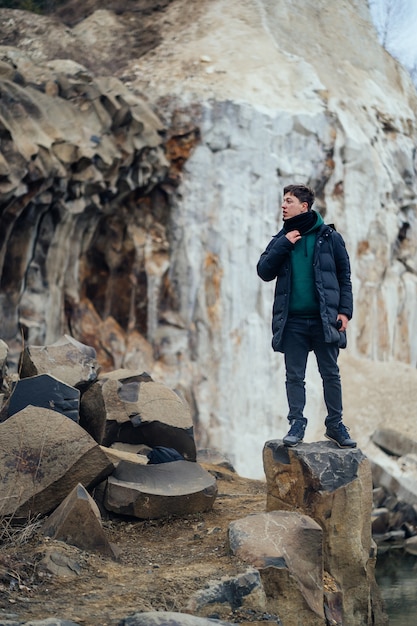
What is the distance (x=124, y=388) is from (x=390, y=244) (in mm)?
12710

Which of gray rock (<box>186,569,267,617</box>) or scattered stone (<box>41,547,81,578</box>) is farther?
scattered stone (<box>41,547,81,578</box>)

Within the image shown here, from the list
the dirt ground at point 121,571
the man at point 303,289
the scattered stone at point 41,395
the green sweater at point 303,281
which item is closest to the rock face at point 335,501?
the man at point 303,289

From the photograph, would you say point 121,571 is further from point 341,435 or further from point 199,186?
point 199,186

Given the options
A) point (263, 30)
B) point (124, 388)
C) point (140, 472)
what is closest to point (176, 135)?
point (263, 30)

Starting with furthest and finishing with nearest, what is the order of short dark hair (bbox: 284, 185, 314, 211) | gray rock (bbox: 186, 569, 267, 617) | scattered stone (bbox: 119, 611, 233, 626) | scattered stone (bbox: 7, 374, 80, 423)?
scattered stone (bbox: 7, 374, 80, 423), short dark hair (bbox: 284, 185, 314, 211), gray rock (bbox: 186, 569, 267, 617), scattered stone (bbox: 119, 611, 233, 626)

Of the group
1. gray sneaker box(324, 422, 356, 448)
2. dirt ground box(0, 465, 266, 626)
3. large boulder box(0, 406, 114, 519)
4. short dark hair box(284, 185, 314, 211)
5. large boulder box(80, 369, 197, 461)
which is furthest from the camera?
large boulder box(80, 369, 197, 461)

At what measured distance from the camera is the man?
7.11 metres

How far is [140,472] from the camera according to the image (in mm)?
7785

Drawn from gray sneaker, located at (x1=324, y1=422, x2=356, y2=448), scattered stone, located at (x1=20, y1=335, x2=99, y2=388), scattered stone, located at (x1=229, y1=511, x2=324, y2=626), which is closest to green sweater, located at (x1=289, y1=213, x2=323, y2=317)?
gray sneaker, located at (x1=324, y1=422, x2=356, y2=448)

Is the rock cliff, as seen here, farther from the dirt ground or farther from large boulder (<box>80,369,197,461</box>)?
the dirt ground

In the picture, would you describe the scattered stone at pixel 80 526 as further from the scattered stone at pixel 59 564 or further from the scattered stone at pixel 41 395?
the scattered stone at pixel 41 395

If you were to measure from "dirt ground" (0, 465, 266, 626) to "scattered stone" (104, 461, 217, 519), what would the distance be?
106mm

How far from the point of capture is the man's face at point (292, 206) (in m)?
7.18

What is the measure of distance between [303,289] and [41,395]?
7.74 ft
